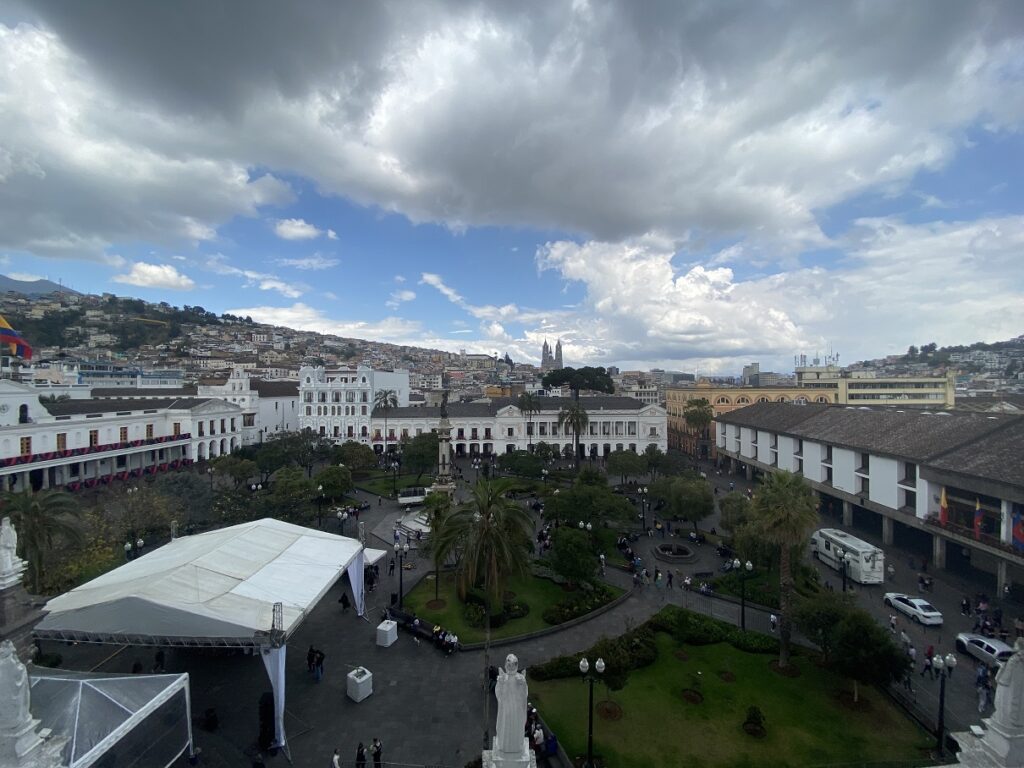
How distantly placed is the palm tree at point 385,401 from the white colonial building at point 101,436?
54.8 ft

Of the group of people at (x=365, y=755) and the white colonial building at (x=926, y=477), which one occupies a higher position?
the white colonial building at (x=926, y=477)

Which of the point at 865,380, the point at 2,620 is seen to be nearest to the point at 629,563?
the point at 2,620

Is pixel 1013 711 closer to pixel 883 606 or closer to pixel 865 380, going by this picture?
pixel 883 606

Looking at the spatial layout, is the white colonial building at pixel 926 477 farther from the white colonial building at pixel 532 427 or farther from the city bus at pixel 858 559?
the white colonial building at pixel 532 427

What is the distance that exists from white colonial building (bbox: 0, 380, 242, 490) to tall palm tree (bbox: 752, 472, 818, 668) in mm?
44040

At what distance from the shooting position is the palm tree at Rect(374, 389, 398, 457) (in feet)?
212

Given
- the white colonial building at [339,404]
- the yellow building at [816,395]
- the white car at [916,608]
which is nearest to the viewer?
the white car at [916,608]

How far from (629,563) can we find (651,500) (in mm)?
13387

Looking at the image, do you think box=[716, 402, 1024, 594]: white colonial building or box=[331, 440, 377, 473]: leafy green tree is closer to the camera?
box=[716, 402, 1024, 594]: white colonial building

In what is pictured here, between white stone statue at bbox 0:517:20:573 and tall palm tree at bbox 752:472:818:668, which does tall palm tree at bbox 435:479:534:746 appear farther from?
white stone statue at bbox 0:517:20:573

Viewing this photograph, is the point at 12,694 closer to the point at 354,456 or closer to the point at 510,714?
the point at 510,714

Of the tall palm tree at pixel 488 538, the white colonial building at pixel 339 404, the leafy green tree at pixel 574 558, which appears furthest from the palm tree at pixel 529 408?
the tall palm tree at pixel 488 538

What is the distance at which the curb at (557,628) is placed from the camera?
18.8m

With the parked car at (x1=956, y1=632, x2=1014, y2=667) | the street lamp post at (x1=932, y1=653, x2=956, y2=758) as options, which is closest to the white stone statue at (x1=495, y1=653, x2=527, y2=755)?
the street lamp post at (x1=932, y1=653, x2=956, y2=758)
